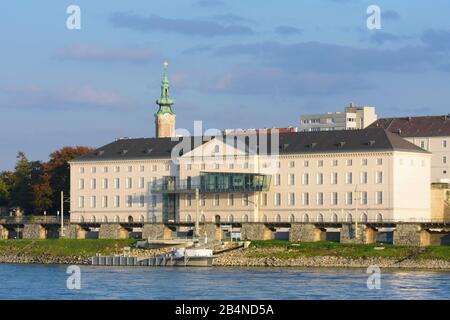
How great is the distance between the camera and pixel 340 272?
88625 millimetres

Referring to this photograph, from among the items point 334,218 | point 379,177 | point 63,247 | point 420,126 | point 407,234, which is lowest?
point 63,247

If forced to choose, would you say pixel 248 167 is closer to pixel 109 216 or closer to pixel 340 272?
pixel 109 216

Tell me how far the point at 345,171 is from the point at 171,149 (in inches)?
836

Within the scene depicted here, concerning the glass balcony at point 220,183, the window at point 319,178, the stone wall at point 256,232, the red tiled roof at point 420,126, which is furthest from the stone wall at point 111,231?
the red tiled roof at point 420,126

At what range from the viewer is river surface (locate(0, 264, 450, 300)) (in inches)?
2527

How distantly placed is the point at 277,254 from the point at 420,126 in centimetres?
4853

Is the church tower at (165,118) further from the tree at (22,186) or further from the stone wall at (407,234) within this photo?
the stone wall at (407,234)

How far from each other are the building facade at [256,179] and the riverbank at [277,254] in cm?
874

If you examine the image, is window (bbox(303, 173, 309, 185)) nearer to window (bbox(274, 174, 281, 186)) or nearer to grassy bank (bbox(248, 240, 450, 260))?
window (bbox(274, 174, 281, 186))

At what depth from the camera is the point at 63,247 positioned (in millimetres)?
117562

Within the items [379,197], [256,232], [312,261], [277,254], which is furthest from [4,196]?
[312,261]

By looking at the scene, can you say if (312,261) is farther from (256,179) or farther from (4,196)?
(4,196)

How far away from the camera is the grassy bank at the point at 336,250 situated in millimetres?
97312
